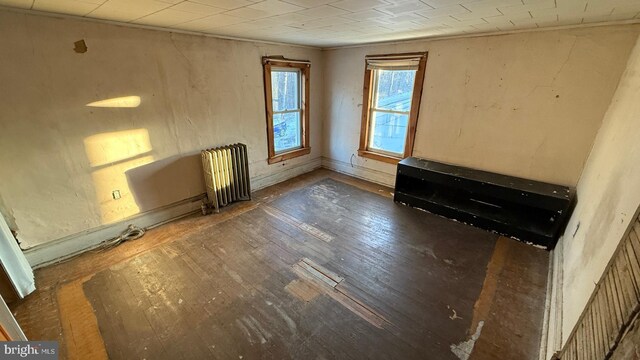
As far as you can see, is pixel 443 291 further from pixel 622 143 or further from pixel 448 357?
pixel 622 143

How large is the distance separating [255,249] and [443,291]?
1.85 m

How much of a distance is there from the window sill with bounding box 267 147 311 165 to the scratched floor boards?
1.40 metres

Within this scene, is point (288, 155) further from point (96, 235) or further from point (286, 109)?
point (96, 235)

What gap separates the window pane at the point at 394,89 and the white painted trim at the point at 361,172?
1.11 m

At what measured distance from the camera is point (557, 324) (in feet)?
5.62

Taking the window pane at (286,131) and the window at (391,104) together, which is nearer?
the window at (391,104)

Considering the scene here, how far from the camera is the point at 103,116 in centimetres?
257

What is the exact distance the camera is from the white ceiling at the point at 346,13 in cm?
173

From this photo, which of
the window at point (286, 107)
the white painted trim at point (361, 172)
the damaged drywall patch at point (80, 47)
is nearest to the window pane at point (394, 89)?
the white painted trim at point (361, 172)

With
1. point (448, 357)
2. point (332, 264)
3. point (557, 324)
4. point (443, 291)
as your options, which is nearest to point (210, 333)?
point (332, 264)

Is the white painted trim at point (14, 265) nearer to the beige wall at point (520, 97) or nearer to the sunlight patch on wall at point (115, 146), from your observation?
the sunlight patch on wall at point (115, 146)

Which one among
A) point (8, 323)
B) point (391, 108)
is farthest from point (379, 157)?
point (8, 323)

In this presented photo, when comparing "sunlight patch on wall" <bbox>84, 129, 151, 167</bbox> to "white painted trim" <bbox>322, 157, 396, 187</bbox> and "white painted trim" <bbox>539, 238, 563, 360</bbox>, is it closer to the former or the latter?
"white painted trim" <bbox>322, 157, 396, 187</bbox>

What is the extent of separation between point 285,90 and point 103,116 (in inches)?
100
